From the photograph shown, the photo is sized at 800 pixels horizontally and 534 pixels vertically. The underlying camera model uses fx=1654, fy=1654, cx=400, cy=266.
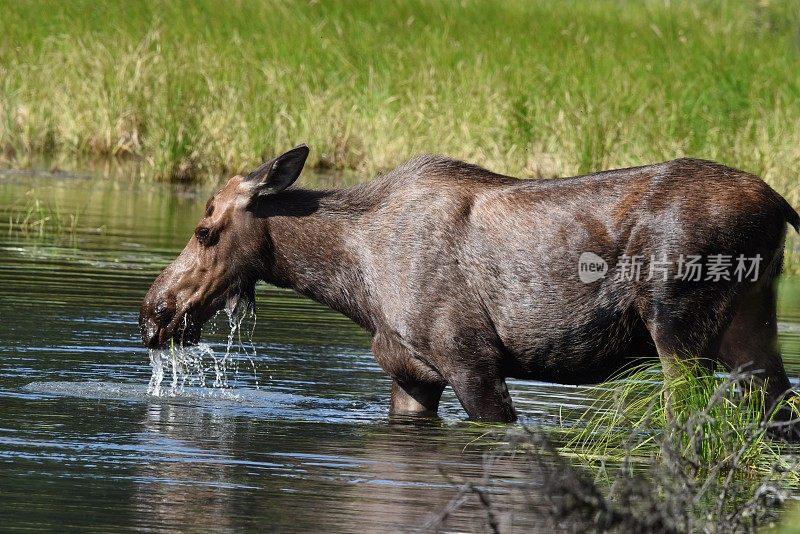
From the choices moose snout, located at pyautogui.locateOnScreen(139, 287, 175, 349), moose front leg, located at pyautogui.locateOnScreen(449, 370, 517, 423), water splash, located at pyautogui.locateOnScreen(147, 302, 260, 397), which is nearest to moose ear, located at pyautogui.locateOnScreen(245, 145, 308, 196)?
water splash, located at pyautogui.locateOnScreen(147, 302, 260, 397)

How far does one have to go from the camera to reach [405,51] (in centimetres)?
1995

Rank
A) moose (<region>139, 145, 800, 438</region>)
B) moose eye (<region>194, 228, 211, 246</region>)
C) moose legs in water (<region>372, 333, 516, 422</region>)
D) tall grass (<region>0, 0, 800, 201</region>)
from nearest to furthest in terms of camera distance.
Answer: moose (<region>139, 145, 800, 438</region>) < moose legs in water (<region>372, 333, 516, 422</region>) < moose eye (<region>194, 228, 211, 246</region>) < tall grass (<region>0, 0, 800, 201</region>)

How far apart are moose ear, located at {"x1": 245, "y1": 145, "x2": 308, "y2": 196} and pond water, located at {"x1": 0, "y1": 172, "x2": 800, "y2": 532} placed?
109 centimetres

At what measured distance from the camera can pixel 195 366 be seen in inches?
362

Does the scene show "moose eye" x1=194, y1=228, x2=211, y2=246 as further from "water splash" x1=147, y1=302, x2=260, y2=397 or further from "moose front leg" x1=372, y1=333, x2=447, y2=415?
"moose front leg" x1=372, y1=333, x2=447, y2=415

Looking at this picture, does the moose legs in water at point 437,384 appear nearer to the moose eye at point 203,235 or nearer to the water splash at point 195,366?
the water splash at point 195,366

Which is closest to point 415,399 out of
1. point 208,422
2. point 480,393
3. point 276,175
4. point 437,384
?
point 437,384

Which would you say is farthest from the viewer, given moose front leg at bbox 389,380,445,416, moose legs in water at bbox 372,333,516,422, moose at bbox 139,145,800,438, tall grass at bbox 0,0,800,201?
tall grass at bbox 0,0,800,201

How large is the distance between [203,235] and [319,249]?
62cm

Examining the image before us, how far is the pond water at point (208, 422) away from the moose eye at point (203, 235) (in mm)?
818

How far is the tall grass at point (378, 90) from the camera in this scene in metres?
16.4

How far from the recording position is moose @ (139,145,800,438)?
25.4 feet

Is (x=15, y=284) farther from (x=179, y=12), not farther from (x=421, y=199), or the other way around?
(x=179, y=12)

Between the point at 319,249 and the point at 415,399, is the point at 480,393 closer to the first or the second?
the point at 415,399
